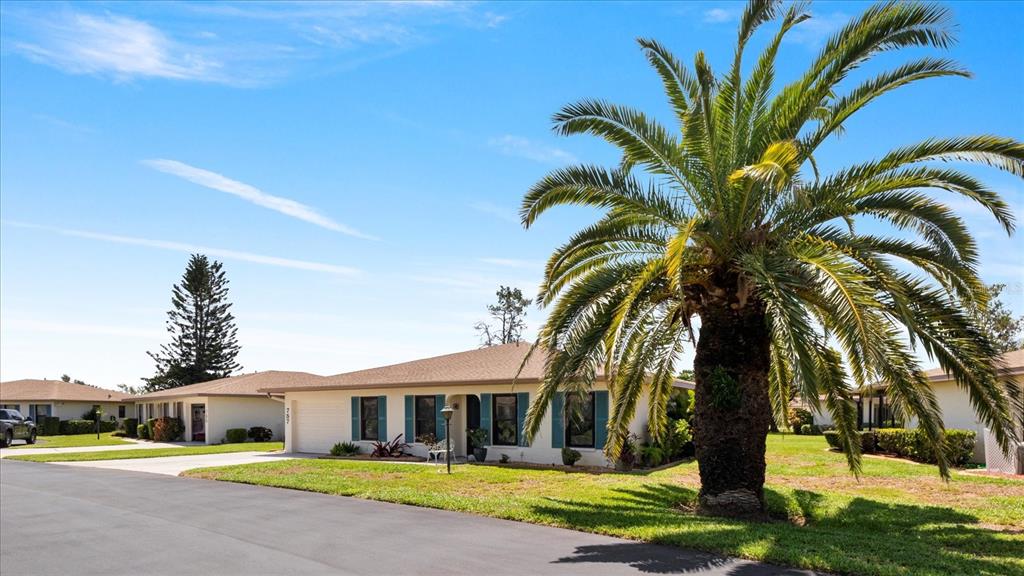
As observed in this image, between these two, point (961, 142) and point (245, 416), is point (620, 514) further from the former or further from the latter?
point (245, 416)

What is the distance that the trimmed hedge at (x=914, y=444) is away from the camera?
2037 cm

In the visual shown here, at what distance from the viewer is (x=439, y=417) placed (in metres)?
24.1

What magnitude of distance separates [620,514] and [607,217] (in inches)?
195

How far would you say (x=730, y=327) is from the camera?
41.0 feet

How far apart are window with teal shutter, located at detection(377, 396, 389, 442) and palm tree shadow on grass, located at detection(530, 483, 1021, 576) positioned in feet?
41.9

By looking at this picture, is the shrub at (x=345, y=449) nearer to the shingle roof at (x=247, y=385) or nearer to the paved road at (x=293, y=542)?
the shingle roof at (x=247, y=385)

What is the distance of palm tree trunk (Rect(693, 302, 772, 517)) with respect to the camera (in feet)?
40.1

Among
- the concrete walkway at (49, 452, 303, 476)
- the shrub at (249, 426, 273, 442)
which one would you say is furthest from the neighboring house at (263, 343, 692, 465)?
the shrub at (249, 426, 273, 442)

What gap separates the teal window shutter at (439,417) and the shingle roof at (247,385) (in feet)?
42.5

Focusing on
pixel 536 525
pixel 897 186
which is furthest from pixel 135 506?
pixel 897 186

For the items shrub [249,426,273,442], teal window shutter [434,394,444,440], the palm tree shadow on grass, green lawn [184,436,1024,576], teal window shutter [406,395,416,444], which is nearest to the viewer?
the palm tree shadow on grass

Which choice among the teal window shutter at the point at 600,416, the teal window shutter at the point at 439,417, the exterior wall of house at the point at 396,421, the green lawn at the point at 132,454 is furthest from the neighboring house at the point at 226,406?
the teal window shutter at the point at 600,416

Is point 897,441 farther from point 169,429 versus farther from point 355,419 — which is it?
point 169,429

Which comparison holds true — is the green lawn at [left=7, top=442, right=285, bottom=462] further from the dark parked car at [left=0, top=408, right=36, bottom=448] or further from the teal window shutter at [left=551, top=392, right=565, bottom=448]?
the teal window shutter at [left=551, top=392, right=565, bottom=448]
